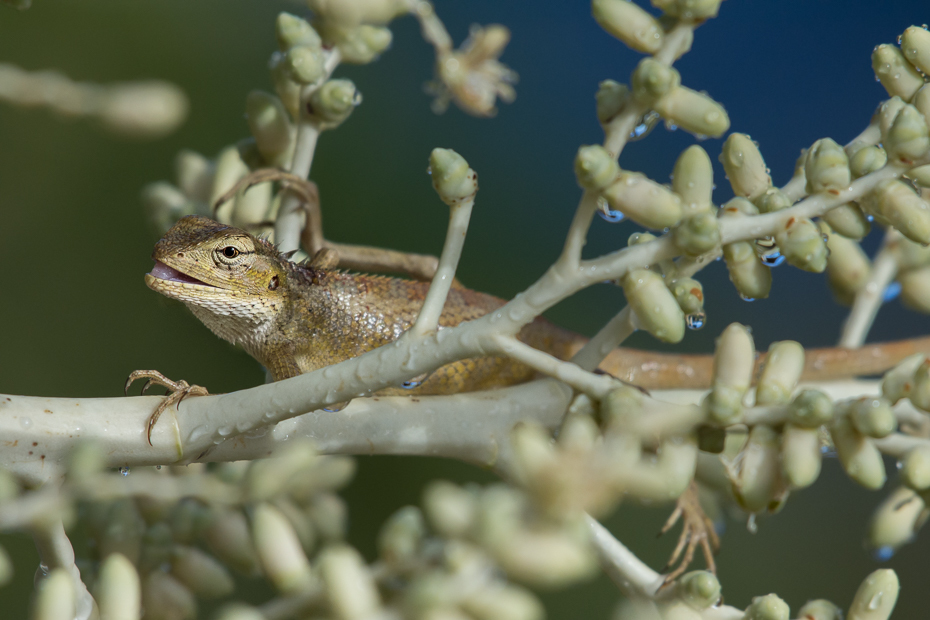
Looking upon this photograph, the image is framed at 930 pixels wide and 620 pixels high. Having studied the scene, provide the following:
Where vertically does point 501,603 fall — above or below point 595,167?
below

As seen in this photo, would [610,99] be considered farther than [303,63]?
No

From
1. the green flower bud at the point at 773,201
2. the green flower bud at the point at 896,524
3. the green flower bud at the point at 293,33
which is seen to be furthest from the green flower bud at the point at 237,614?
the green flower bud at the point at 896,524

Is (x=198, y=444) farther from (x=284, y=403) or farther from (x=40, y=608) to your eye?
(x=40, y=608)

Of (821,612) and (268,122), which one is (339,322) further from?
(821,612)

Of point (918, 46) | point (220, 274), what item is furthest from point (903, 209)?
point (220, 274)

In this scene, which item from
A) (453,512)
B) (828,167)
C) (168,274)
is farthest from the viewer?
(168,274)

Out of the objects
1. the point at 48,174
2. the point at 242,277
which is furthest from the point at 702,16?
the point at 48,174

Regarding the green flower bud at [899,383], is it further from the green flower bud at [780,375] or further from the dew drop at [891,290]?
the dew drop at [891,290]

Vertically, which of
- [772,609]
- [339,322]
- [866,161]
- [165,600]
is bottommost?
[165,600]
